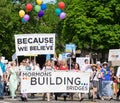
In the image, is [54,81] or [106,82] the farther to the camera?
[106,82]

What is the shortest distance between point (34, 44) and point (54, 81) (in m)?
2.16

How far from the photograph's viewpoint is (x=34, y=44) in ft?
77.3

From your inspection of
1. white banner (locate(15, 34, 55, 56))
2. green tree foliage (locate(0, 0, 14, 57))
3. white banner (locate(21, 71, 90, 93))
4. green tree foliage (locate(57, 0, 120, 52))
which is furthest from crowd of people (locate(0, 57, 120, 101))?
green tree foliage (locate(0, 0, 14, 57))

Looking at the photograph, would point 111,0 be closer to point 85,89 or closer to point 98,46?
point 98,46

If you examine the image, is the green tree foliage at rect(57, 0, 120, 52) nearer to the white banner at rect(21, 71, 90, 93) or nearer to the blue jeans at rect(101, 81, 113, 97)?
the blue jeans at rect(101, 81, 113, 97)

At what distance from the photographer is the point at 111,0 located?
196ft

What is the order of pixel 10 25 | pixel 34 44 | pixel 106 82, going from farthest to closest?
1. pixel 10 25
2. pixel 106 82
3. pixel 34 44

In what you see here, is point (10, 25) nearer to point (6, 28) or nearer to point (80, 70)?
point (6, 28)

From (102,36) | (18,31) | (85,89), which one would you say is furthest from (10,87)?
(18,31)

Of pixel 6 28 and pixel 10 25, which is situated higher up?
pixel 10 25

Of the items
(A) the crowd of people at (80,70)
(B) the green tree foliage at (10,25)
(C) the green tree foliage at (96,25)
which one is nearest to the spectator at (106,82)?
(A) the crowd of people at (80,70)

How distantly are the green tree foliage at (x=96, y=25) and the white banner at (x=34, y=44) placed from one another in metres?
35.2

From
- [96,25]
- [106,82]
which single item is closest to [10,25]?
[96,25]

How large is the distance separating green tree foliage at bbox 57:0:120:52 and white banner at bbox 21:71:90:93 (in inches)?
1429
